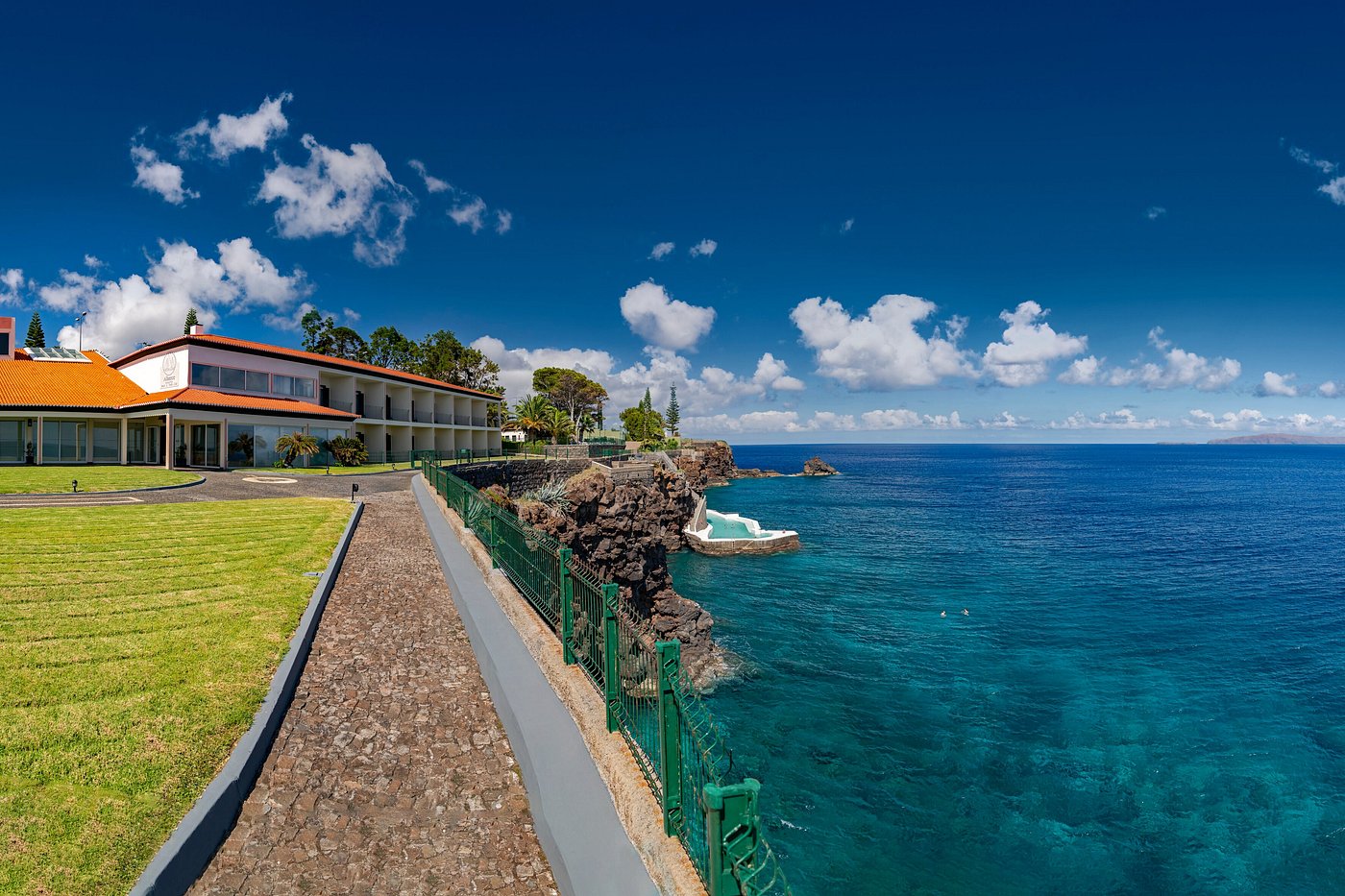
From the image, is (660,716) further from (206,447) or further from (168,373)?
(168,373)

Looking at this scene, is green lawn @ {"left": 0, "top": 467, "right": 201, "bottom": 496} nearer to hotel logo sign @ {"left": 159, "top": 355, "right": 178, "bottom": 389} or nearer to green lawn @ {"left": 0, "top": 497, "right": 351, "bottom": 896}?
hotel logo sign @ {"left": 159, "top": 355, "right": 178, "bottom": 389}

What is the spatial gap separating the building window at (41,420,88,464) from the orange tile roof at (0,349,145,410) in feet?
4.45

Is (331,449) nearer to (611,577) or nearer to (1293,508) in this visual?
(611,577)

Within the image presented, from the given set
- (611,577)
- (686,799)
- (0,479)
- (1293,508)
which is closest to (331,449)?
(0,479)

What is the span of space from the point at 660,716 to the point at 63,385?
54.6 m

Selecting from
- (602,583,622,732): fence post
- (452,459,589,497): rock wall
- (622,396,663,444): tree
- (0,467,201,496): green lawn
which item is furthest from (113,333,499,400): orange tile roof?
(622,396,663,444): tree

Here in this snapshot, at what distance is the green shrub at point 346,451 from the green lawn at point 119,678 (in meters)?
29.2

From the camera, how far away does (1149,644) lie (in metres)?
26.7

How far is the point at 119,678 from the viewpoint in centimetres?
737

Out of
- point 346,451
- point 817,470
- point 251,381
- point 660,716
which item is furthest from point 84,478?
point 817,470

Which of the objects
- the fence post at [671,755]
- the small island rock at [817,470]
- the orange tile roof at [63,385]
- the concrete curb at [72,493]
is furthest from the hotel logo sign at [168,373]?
the small island rock at [817,470]

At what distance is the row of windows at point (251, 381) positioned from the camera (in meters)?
40.4

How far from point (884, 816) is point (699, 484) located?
7618 centimetres

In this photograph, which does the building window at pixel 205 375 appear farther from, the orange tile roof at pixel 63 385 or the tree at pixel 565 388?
the tree at pixel 565 388
